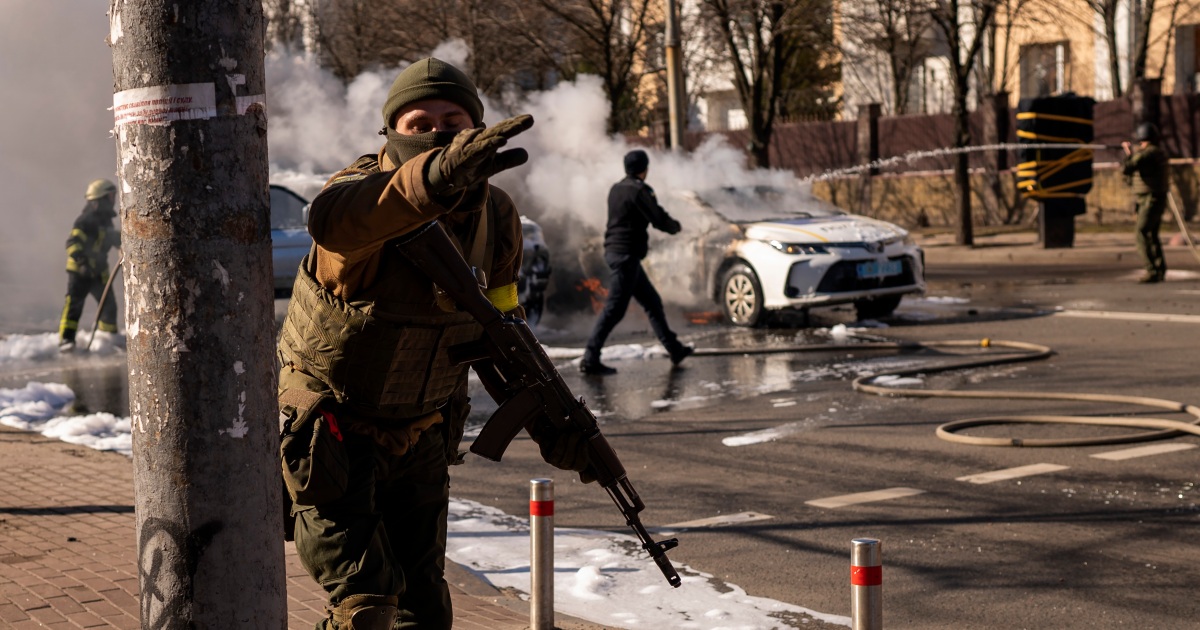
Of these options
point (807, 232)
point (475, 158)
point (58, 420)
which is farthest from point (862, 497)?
point (807, 232)

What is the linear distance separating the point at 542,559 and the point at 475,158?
2536 millimetres

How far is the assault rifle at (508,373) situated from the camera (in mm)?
3221

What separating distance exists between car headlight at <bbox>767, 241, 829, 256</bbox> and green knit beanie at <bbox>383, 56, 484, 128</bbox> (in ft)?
35.8

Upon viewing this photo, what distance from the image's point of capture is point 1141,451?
7781mm

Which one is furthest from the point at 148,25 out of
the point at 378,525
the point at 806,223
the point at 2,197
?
the point at 2,197

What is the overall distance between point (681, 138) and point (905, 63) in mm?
22200

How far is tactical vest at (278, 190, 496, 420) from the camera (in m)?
3.37

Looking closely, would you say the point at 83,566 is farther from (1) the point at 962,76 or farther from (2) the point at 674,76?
(1) the point at 962,76

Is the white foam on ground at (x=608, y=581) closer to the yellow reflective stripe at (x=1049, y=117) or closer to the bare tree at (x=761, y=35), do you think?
the yellow reflective stripe at (x=1049, y=117)

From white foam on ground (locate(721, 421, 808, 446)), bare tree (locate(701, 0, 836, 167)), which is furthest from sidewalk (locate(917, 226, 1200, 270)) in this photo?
white foam on ground (locate(721, 421, 808, 446))

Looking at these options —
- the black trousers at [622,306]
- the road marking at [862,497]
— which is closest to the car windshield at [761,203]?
the black trousers at [622,306]

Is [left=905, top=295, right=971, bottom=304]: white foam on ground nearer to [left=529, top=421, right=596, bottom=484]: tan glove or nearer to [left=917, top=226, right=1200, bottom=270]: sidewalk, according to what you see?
[left=917, top=226, right=1200, bottom=270]: sidewalk

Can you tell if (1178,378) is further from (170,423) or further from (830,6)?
(830,6)

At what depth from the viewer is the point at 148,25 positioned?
2.54m
